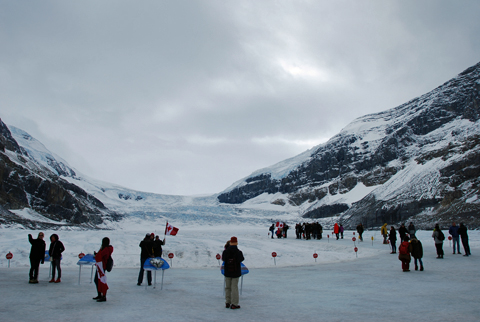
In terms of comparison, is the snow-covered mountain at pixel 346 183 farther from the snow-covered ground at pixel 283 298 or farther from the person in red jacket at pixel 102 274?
the person in red jacket at pixel 102 274

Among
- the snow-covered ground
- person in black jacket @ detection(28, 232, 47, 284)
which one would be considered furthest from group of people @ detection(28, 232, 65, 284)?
the snow-covered ground

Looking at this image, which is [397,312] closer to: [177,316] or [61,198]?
[177,316]

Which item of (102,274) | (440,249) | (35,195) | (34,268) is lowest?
(34,268)

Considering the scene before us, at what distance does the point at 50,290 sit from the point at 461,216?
58.6 m

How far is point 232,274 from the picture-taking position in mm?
8250

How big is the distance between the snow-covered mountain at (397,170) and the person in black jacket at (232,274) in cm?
5141

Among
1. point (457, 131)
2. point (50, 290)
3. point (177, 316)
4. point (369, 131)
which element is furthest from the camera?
point (369, 131)

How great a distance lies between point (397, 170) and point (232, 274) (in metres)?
120

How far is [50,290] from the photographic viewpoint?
10203 millimetres

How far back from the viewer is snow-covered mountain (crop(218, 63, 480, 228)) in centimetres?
6750

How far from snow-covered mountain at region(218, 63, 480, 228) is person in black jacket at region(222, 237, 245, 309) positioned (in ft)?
169

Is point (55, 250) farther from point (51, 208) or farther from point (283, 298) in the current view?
point (51, 208)

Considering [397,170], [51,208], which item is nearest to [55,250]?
[51,208]

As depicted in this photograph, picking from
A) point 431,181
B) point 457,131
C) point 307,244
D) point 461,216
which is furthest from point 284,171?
point 307,244
